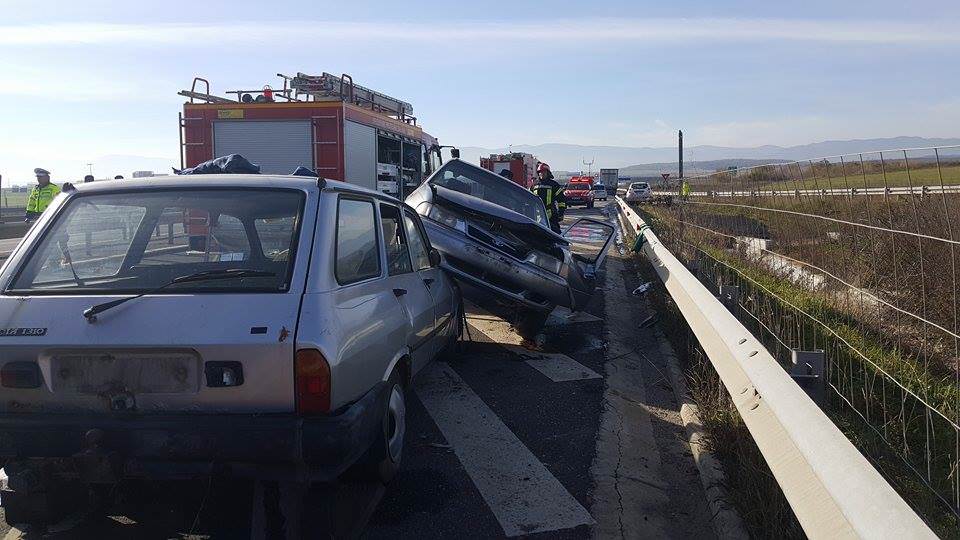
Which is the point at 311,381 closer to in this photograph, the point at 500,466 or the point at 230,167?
the point at 500,466

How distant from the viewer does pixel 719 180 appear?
38.8 feet

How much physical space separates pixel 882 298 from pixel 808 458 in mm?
3123

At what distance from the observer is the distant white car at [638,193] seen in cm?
4438

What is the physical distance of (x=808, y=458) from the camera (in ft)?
8.22

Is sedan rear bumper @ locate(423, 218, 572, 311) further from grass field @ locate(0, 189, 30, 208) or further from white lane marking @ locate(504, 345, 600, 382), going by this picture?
grass field @ locate(0, 189, 30, 208)

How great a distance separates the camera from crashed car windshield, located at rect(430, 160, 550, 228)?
888 cm

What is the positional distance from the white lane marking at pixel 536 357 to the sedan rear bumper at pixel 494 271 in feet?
1.59

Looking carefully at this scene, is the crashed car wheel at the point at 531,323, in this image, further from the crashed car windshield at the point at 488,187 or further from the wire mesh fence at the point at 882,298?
the wire mesh fence at the point at 882,298

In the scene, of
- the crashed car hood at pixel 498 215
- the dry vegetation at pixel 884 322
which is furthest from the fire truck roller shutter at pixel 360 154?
the dry vegetation at pixel 884 322

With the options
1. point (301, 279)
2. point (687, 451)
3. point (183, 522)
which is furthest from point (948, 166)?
point (183, 522)

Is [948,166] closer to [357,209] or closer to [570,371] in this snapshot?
[570,371]

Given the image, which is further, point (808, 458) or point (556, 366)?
point (556, 366)

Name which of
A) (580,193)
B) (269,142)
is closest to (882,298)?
(269,142)

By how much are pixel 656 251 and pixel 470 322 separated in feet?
7.63
